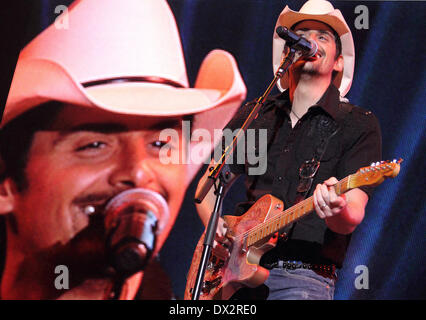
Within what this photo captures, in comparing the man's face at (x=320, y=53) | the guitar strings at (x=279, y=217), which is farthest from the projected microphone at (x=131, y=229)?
the man's face at (x=320, y=53)

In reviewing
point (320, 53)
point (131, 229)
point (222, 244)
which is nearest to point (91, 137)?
point (131, 229)

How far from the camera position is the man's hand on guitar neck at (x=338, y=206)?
187 cm

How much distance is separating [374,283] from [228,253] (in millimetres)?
767

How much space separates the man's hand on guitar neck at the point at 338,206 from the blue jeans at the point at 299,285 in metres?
0.22

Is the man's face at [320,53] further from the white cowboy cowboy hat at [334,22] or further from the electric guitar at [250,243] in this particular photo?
the electric guitar at [250,243]

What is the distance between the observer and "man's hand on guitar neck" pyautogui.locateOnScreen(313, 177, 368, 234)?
73.7 inches

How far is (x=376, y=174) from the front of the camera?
1778 mm

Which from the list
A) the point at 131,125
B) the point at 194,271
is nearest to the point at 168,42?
the point at 131,125

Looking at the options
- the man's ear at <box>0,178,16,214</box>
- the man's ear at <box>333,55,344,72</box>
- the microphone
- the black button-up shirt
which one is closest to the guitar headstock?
the black button-up shirt

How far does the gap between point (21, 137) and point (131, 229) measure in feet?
2.47

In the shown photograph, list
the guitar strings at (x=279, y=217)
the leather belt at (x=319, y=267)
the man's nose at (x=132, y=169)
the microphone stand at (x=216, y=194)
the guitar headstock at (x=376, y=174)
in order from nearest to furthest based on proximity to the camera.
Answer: the guitar headstock at (x=376, y=174), the microphone stand at (x=216, y=194), the guitar strings at (x=279, y=217), the leather belt at (x=319, y=267), the man's nose at (x=132, y=169)
